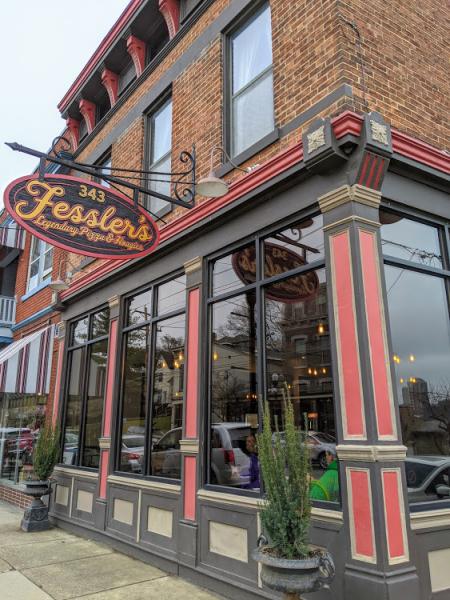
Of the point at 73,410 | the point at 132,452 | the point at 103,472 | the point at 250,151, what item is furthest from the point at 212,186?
the point at 73,410

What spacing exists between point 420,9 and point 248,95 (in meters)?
2.47

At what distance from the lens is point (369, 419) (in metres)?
4.20

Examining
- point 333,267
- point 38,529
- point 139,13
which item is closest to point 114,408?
point 38,529

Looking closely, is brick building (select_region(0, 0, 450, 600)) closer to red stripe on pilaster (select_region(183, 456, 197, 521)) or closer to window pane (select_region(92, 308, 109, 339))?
red stripe on pilaster (select_region(183, 456, 197, 521))

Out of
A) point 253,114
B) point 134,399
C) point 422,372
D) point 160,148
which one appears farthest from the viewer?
point 160,148

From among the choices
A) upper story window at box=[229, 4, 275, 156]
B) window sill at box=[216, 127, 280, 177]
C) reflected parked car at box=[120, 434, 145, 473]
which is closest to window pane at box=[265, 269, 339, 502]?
window sill at box=[216, 127, 280, 177]

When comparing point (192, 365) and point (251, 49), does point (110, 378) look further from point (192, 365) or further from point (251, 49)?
point (251, 49)

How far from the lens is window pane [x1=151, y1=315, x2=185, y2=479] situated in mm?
6906

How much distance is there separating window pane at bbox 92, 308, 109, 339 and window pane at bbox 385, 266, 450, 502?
5.79 metres

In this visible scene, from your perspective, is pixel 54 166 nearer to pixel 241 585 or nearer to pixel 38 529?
pixel 38 529

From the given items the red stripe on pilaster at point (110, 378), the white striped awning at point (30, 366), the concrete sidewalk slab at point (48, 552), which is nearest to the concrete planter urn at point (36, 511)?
the concrete sidewalk slab at point (48, 552)

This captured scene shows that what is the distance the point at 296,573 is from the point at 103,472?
5252mm

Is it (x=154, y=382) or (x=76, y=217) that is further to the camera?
(x=154, y=382)

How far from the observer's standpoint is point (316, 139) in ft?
16.0
